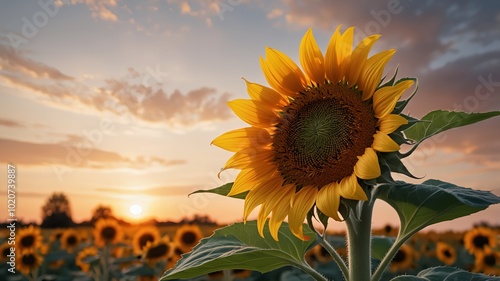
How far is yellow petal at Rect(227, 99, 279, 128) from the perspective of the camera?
8.50ft

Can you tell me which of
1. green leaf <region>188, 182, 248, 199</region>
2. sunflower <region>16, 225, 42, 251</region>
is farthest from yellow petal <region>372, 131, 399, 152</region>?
sunflower <region>16, 225, 42, 251</region>

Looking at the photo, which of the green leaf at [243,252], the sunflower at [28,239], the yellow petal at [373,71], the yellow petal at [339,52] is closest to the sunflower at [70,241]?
the sunflower at [28,239]

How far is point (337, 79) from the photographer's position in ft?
8.09

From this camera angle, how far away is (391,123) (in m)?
2.13

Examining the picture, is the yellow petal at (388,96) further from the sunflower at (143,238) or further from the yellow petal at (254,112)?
the sunflower at (143,238)

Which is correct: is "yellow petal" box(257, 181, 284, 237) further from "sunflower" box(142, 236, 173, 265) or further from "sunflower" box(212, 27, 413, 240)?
"sunflower" box(142, 236, 173, 265)

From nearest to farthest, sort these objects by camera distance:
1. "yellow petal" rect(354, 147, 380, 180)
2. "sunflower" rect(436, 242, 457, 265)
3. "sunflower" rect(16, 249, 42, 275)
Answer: "yellow petal" rect(354, 147, 380, 180)
"sunflower" rect(16, 249, 42, 275)
"sunflower" rect(436, 242, 457, 265)

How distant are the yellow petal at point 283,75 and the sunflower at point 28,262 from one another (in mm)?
8452

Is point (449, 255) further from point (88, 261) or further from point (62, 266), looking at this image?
point (62, 266)

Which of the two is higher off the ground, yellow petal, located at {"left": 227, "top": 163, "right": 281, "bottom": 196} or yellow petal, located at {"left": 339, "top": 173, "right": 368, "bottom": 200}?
yellow petal, located at {"left": 227, "top": 163, "right": 281, "bottom": 196}

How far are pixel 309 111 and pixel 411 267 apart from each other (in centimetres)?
976

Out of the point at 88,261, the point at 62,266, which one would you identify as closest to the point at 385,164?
the point at 88,261

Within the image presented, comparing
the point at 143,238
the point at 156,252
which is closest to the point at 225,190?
the point at 156,252

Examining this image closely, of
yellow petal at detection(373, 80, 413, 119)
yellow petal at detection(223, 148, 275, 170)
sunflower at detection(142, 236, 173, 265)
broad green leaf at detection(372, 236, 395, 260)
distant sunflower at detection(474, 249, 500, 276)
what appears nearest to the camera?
yellow petal at detection(373, 80, 413, 119)
